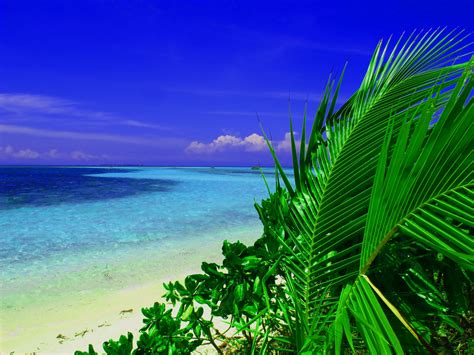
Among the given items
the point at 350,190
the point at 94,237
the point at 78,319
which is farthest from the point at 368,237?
the point at 94,237

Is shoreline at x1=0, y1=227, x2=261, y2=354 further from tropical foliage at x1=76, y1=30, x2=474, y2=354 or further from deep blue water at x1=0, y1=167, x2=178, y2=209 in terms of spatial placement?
deep blue water at x1=0, y1=167, x2=178, y2=209

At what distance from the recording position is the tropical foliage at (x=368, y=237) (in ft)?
3.52

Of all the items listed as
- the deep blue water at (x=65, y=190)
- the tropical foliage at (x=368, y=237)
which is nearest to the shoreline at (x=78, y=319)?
the tropical foliage at (x=368, y=237)

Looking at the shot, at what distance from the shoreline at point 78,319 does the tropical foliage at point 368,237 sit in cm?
178

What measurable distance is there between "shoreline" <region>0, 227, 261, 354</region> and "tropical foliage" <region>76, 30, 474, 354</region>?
1.78 meters

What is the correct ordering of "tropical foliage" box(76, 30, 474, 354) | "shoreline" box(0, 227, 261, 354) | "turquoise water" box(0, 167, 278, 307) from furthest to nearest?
"turquoise water" box(0, 167, 278, 307)
"shoreline" box(0, 227, 261, 354)
"tropical foliage" box(76, 30, 474, 354)

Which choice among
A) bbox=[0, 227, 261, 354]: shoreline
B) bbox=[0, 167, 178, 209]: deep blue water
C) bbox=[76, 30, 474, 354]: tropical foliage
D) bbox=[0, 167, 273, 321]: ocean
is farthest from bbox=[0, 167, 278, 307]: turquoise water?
bbox=[76, 30, 474, 354]: tropical foliage

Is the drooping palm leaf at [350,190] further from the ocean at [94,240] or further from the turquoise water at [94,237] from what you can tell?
the turquoise water at [94,237]

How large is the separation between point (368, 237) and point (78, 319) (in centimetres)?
351

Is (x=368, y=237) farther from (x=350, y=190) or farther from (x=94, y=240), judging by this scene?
(x=94, y=240)

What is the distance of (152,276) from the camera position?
5277 mm

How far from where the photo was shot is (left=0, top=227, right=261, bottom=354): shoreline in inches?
128

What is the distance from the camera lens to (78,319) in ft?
12.4

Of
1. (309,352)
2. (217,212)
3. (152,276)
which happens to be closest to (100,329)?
(152,276)
